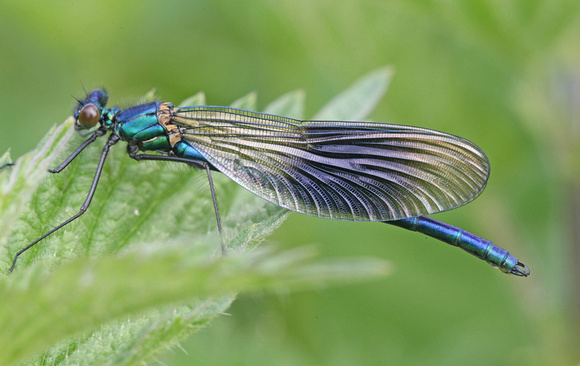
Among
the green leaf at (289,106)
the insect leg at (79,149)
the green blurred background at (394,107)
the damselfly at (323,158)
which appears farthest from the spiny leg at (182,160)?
the green blurred background at (394,107)

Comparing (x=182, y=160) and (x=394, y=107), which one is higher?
(x=394, y=107)

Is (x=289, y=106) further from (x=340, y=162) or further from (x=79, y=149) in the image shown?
(x=79, y=149)

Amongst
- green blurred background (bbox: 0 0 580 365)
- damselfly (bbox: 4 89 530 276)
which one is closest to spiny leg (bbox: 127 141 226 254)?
damselfly (bbox: 4 89 530 276)

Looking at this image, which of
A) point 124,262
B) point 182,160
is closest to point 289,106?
point 182,160

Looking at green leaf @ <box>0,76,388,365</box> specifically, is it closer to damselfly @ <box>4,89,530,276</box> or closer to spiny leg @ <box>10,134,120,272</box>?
spiny leg @ <box>10,134,120,272</box>

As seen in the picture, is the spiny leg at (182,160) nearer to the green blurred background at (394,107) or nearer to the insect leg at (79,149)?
the insect leg at (79,149)

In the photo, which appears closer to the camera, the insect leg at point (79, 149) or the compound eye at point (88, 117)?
the insect leg at point (79, 149)
